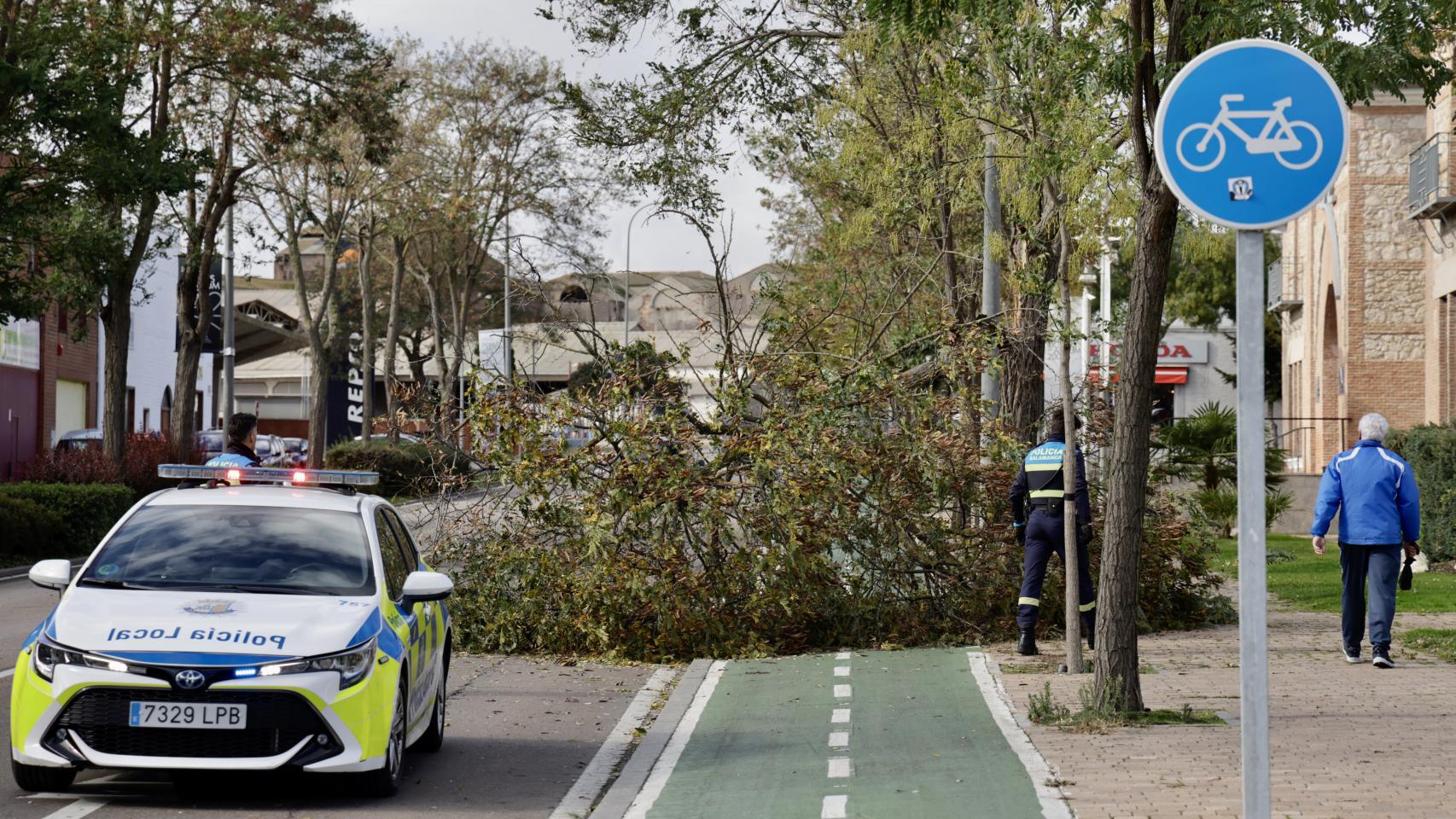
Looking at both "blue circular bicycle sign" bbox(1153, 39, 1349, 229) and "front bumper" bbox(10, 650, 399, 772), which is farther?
"front bumper" bbox(10, 650, 399, 772)

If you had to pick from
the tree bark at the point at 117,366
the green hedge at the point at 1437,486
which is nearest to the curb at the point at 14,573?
the tree bark at the point at 117,366

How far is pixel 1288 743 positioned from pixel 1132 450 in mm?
1672

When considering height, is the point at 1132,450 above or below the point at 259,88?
below

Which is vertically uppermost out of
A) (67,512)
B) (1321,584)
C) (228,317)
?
(228,317)

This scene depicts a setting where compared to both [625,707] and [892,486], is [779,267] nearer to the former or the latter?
[892,486]

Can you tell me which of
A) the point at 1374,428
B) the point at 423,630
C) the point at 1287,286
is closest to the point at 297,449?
the point at 1287,286

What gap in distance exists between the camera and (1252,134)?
195 inches

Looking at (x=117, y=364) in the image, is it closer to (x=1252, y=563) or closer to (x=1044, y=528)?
(x=1044, y=528)

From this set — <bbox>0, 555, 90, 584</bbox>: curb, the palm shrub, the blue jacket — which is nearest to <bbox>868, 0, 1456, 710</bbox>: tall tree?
the blue jacket

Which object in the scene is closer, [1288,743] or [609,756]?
[1288,743]

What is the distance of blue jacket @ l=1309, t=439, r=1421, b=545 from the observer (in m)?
11.8

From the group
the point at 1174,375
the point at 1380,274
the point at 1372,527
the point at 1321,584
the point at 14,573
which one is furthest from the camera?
the point at 1174,375

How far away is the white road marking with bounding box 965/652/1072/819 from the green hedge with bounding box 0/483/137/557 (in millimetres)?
17011

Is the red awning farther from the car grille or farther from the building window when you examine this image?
the car grille
